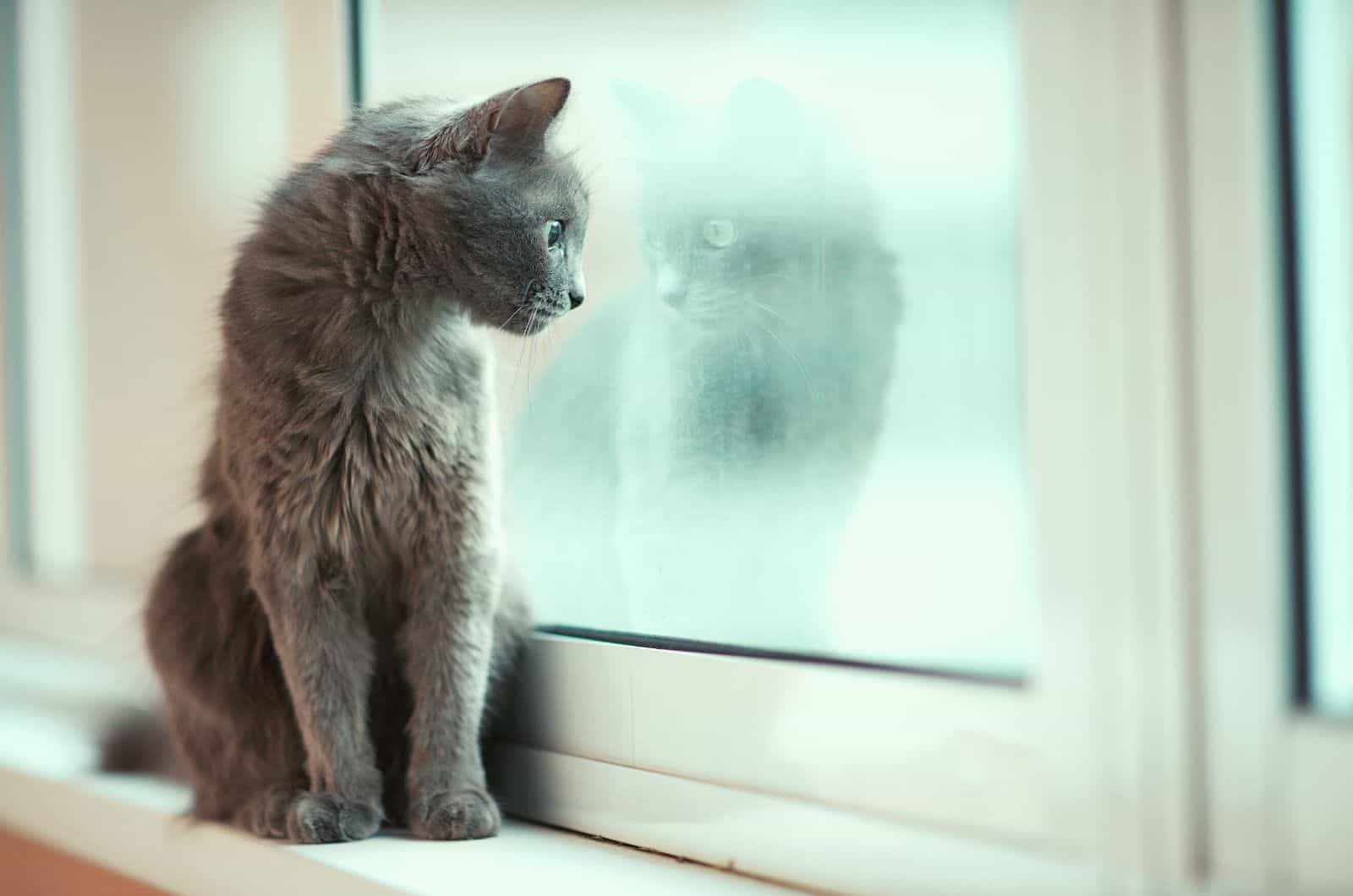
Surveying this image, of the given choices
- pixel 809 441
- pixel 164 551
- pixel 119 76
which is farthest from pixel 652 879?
pixel 119 76

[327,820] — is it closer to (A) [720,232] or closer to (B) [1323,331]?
(A) [720,232]

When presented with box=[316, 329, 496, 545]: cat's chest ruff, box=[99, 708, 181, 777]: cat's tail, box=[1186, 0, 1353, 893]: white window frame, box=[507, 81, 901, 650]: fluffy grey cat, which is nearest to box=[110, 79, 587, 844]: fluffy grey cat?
box=[316, 329, 496, 545]: cat's chest ruff

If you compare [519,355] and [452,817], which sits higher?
[519,355]

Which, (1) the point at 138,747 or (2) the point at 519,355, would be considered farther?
(1) the point at 138,747

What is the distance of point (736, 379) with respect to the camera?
3.19 feet

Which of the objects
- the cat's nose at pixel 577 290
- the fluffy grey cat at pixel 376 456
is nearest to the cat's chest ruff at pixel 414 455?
the fluffy grey cat at pixel 376 456

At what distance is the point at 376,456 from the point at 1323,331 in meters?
0.66

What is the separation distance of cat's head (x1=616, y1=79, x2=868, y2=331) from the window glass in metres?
0.33

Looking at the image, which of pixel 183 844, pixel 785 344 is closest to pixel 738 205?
pixel 785 344

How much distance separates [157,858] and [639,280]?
0.71m

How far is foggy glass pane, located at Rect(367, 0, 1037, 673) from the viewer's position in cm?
81

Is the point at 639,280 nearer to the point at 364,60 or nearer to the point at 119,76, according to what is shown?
the point at 364,60

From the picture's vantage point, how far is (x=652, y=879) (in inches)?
35.3

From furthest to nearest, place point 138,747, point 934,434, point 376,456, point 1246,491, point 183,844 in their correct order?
1. point 138,747
2. point 183,844
3. point 376,456
4. point 934,434
5. point 1246,491
